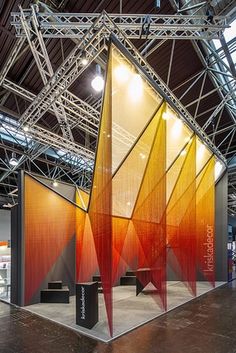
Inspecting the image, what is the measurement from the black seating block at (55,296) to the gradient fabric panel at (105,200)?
266 centimetres

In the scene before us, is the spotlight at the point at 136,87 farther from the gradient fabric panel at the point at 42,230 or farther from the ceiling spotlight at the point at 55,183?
the ceiling spotlight at the point at 55,183

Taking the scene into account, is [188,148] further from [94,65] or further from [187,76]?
[94,65]

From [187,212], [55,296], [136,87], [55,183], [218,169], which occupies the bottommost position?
[55,296]

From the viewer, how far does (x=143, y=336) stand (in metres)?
5.05

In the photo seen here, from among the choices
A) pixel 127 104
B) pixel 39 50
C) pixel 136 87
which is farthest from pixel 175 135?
pixel 39 50

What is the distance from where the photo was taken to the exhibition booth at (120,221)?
544 cm

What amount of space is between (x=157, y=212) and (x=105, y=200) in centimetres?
214

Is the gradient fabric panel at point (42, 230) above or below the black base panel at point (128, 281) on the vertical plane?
above

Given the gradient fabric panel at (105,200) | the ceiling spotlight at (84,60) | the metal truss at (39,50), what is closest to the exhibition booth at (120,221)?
the gradient fabric panel at (105,200)

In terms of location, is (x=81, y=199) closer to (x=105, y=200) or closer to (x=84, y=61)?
(x=105, y=200)

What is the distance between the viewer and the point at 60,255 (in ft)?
27.7

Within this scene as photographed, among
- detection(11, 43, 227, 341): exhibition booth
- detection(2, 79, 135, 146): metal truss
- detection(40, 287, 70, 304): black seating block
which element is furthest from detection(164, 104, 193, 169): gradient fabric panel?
detection(40, 287, 70, 304): black seating block

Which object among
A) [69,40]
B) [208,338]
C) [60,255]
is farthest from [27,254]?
[69,40]

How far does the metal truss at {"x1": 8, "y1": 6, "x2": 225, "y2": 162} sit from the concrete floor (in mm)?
5000
